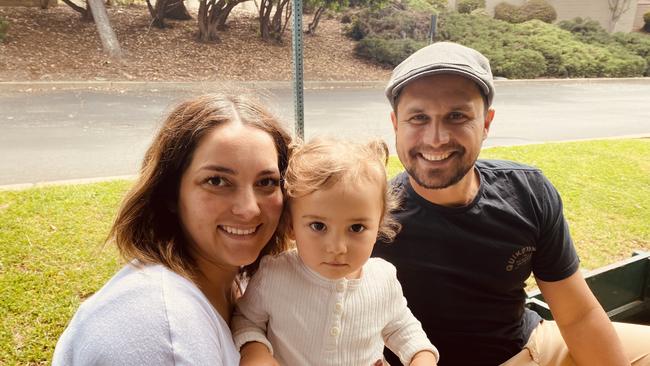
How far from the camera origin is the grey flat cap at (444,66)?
2.02m

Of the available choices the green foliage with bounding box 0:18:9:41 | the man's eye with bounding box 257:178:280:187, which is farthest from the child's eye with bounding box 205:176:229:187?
the green foliage with bounding box 0:18:9:41

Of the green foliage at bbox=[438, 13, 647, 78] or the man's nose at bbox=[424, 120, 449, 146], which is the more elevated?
the man's nose at bbox=[424, 120, 449, 146]

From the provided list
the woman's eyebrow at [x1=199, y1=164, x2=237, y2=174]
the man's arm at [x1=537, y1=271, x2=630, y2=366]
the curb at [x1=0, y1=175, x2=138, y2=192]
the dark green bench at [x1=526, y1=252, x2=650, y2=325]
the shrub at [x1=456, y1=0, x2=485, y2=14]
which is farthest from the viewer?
the shrub at [x1=456, y1=0, x2=485, y2=14]

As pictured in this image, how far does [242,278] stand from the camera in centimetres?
186

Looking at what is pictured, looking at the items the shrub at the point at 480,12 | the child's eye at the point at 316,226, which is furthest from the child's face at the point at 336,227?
the shrub at the point at 480,12

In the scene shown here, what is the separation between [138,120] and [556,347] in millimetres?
7066

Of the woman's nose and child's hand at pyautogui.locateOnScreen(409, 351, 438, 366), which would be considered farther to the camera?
child's hand at pyautogui.locateOnScreen(409, 351, 438, 366)

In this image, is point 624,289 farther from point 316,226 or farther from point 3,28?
point 3,28

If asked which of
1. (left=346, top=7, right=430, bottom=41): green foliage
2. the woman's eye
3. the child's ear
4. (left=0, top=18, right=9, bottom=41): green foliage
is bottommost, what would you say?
(left=346, top=7, right=430, bottom=41): green foliage

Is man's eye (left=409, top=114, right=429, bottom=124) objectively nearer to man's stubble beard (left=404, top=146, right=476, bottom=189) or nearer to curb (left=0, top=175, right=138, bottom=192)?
man's stubble beard (left=404, top=146, right=476, bottom=189)

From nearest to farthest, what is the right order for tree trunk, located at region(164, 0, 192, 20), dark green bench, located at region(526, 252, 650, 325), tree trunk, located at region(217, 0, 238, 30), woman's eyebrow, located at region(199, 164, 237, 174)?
woman's eyebrow, located at region(199, 164, 237, 174)
dark green bench, located at region(526, 252, 650, 325)
tree trunk, located at region(217, 0, 238, 30)
tree trunk, located at region(164, 0, 192, 20)

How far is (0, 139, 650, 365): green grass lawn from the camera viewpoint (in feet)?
10.6

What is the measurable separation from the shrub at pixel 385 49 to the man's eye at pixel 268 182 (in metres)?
15.0

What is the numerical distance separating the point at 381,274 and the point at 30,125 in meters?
7.24
